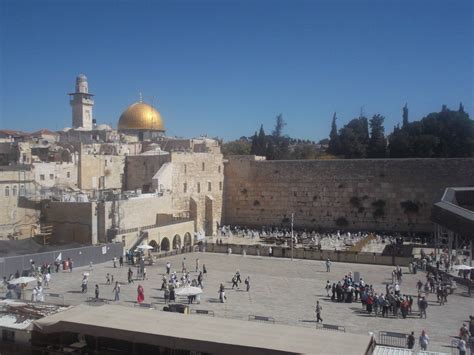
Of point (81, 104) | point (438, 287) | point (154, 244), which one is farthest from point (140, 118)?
point (438, 287)

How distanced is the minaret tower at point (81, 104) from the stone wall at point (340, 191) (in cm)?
2177

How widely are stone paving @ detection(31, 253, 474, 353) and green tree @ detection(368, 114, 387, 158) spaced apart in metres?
24.3

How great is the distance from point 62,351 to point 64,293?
264 inches

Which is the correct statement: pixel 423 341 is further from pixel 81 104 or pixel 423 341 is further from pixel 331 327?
pixel 81 104

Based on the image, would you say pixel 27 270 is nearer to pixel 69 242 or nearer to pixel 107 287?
pixel 107 287

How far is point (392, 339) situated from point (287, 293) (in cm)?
528

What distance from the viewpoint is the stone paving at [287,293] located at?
44.3 ft

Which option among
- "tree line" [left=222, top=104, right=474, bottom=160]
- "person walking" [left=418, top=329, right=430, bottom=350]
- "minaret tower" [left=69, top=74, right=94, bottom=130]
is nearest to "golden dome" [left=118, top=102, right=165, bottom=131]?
"minaret tower" [left=69, top=74, right=94, bottom=130]

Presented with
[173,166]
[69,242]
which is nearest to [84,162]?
[173,166]

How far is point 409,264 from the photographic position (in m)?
21.3

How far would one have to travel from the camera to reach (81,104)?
51.8 meters

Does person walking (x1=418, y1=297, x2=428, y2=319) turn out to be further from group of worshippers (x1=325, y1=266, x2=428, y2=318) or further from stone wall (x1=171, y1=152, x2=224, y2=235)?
stone wall (x1=171, y1=152, x2=224, y2=235)

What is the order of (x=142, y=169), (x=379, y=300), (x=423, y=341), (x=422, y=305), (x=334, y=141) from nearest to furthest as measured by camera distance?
(x=423, y=341), (x=422, y=305), (x=379, y=300), (x=142, y=169), (x=334, y=141)

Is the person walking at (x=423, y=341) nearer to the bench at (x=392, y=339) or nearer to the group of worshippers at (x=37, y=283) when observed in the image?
the bench at (x=392, y=339)
